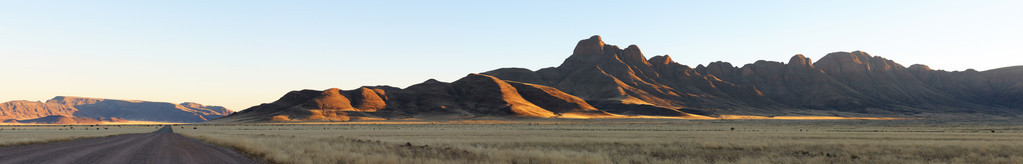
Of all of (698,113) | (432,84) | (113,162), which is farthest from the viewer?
(432,84)

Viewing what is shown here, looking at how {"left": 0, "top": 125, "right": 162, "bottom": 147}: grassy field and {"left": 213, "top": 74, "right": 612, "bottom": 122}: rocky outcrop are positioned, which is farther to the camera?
{"left": 213, "top": 74, "right": 612, "bottom": 122}: rocky outcrop

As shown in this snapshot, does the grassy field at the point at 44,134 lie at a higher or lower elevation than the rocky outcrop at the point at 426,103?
lower

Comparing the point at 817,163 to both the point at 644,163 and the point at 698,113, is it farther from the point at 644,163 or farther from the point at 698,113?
the point at 698,113

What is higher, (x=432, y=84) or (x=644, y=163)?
(x=432, y=84)

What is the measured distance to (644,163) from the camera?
18609mm

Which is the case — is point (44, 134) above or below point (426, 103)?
below

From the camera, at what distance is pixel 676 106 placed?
195625mm

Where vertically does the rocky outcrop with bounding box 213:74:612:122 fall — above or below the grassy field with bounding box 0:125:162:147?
above

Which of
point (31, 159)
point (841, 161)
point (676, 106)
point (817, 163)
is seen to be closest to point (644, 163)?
point (817, 163)

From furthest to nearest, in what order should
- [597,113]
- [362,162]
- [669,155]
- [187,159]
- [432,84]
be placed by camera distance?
[432,84]
[597,113]
[669,155]
[187,159]
[362,162]

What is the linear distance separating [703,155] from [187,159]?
62.8 ft

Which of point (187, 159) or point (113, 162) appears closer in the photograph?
point (113, 162)

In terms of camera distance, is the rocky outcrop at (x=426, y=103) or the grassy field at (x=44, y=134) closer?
the grassy field at (x=44, y=134)

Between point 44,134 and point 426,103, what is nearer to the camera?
point 44,134
